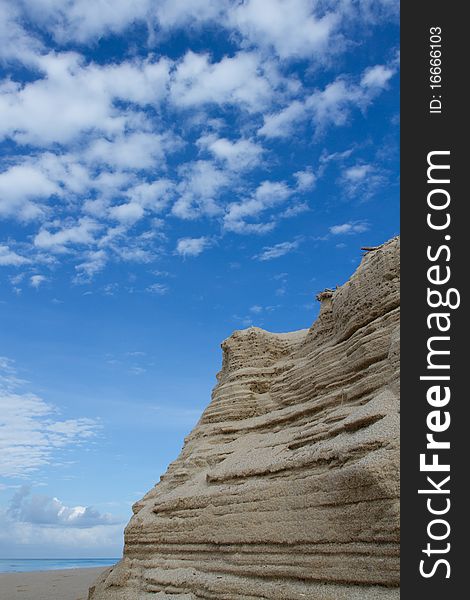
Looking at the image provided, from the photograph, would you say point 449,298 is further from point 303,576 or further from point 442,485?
point 303,576

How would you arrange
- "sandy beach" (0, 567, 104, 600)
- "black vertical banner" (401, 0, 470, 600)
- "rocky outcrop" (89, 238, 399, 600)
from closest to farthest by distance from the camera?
"black vertical banner" (401, 0, 470, 600)
"rocky outcrop" (89, 238, 399, 600)
"sandy beach" (0, 567, 104, 600)

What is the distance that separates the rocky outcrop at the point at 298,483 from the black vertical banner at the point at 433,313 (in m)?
1.06

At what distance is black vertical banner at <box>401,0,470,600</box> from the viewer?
287 inches

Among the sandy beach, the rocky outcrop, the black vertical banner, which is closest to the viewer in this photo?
the black vertical banner

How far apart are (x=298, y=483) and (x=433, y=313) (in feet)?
13.6

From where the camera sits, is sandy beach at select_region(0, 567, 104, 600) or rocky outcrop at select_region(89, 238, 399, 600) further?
sandy beach at select_region(0, 567, 104, 600)

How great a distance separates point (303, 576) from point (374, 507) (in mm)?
1872

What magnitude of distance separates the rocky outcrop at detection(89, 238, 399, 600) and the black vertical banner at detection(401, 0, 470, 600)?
1060 mm

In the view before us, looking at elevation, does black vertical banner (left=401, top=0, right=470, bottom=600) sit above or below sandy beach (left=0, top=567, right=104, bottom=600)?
above

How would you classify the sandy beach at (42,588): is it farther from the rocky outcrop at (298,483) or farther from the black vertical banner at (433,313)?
the black vertical banner at (433,313)

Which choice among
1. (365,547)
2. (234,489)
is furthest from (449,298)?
(234,489)

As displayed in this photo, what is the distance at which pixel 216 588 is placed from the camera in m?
10.7

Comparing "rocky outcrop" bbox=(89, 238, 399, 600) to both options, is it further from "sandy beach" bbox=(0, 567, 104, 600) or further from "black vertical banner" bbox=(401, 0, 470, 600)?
"sandy beach" bbox=(0, 567, 104, 600)

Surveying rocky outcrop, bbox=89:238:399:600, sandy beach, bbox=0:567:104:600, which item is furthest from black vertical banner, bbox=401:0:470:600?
sandy beach, bbox=0:567:104:600
